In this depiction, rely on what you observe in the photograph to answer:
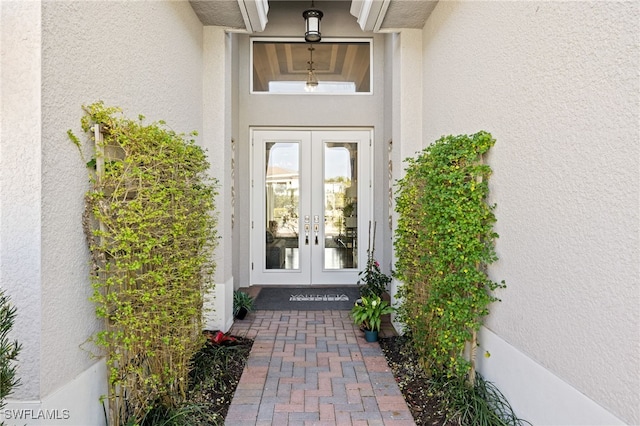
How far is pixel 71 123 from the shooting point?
1926 millimetres

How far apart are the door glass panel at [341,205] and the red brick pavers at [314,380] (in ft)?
6.20

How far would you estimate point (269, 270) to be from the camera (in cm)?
612

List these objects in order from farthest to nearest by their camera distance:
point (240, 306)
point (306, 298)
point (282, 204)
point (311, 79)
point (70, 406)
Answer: point (282, 204)
point (311, 79)
point (306, 298)
point (240, 306)
point (70, 406)

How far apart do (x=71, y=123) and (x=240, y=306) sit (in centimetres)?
315

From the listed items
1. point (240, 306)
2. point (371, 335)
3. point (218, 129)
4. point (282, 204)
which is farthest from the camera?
point (282, 204)

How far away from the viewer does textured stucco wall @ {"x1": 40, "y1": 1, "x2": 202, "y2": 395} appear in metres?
1.76

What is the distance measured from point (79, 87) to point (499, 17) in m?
2.81

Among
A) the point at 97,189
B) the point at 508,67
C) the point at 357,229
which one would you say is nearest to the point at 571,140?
the point at 508,67

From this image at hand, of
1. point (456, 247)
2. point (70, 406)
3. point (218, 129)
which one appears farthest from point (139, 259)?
point (218, 129)

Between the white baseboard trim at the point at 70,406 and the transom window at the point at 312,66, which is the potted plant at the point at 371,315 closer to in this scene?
the white baseboard trim at the point at 70,406

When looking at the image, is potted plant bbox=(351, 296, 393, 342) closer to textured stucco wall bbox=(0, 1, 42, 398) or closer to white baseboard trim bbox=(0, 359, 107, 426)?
white baseboard trim bbox=(0, 359, 107, 426)

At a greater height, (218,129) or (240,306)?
(218,129)

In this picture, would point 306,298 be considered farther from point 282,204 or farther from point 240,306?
point 282,204

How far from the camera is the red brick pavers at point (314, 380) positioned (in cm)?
251
